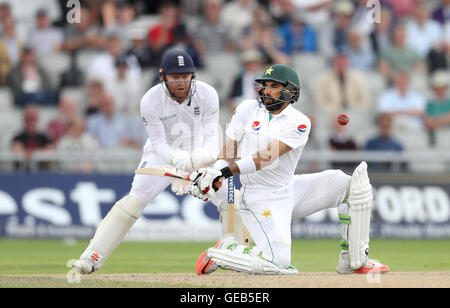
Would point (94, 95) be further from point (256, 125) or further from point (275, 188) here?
point (275, 188)

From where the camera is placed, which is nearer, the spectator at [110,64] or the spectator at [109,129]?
the spectator at [109,129]

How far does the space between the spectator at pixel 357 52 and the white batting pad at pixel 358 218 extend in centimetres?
943

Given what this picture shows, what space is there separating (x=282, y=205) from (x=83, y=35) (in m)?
10.7

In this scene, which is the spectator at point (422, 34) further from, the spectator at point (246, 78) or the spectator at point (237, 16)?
the spectator at point (246, 78)

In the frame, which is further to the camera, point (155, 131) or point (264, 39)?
point (264, 39)

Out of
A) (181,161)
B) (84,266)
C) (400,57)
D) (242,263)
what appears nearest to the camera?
(242,263)

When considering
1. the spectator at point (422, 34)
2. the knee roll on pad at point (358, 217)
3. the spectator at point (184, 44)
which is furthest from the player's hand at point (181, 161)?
the spectator at point (422, 34)

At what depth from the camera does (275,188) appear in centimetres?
977

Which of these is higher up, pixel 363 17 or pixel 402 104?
pixel 363 17

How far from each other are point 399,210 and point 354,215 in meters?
7.12

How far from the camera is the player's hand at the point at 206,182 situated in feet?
30.4

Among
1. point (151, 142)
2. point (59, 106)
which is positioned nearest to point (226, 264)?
point (151, 142)

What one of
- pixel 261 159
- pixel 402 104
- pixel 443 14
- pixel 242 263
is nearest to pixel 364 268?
pixel 242 263

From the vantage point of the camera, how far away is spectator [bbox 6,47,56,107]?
18.1 meters
